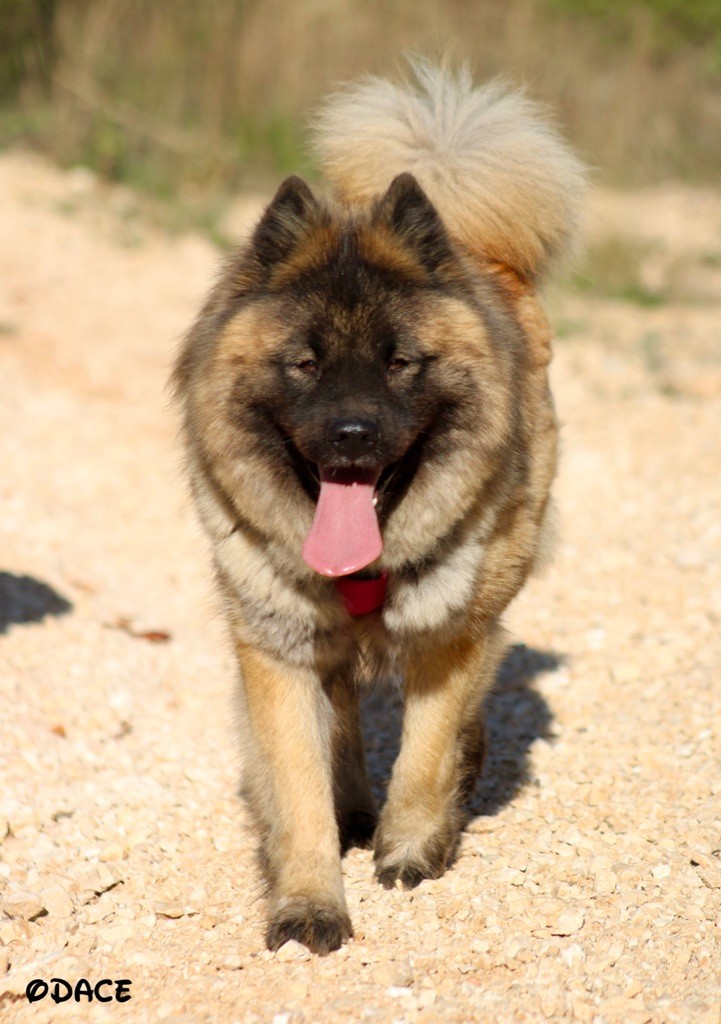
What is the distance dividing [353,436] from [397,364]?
32cm

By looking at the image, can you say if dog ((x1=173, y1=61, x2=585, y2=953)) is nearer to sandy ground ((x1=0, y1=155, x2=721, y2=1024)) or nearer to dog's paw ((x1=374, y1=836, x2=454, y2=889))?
dog's paw ((x1=374, y1=836, x2=454, y2=889))

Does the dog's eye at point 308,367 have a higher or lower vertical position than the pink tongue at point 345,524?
higher

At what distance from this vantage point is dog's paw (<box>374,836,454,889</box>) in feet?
12.6

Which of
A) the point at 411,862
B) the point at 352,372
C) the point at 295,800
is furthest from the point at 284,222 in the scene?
the point at 411,862

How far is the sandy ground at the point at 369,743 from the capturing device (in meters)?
3.32

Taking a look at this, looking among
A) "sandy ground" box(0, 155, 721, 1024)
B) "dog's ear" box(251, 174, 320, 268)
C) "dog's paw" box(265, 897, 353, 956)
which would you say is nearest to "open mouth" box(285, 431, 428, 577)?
"dog's ear" box(251, 174, 320, 268)

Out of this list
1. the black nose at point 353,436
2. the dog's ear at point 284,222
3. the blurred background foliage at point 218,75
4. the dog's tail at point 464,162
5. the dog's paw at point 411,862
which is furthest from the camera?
the blurred background foliage at point 218,75

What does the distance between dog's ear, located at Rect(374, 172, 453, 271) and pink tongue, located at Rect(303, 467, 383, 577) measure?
711mm

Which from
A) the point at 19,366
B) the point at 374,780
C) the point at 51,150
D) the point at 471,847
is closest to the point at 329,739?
the point at 471,847

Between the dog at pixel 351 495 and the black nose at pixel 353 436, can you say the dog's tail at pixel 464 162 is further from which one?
the black nose at pixel 353 436

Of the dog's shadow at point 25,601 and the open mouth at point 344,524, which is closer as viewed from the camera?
the open mouth at point 344,524

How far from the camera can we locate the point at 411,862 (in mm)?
3844

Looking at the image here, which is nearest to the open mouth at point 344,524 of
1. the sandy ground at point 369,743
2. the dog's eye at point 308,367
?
the dog's eye at point 308,367

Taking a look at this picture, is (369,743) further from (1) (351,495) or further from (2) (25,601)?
(1) (351,495)
